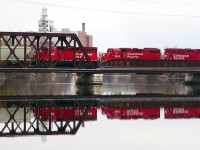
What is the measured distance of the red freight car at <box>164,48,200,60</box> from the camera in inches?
2539

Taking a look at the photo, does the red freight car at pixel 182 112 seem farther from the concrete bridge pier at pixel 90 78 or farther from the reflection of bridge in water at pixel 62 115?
the concrete bridge pier at pixel 90 78

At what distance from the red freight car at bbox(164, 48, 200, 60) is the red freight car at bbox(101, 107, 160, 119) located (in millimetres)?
36419

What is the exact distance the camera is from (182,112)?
2694 centimetres

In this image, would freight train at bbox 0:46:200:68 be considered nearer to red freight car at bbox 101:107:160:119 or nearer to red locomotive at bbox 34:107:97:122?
red freight car at bbox 101:107:160:119

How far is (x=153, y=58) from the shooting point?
63500mm

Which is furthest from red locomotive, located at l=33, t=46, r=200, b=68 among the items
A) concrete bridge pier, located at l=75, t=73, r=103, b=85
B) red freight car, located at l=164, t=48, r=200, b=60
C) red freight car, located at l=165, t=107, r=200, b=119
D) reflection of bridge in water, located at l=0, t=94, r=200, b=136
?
red freight car, located at l=165, t=107, r=200, b=119

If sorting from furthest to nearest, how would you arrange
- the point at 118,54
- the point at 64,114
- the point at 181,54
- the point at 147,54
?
the point at 181,54
the point at 147,54
the point at 118,54
the point at 64,114

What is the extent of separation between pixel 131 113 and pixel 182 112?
3034 mm

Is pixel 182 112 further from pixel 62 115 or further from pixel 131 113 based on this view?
pixel 62 115

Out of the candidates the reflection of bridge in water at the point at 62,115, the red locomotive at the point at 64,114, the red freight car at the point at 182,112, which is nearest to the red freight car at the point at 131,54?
the reflection of bridge in water at the point at 62,115

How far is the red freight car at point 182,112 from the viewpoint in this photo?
25094 mm

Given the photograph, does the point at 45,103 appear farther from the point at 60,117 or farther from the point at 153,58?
the point at 153,58

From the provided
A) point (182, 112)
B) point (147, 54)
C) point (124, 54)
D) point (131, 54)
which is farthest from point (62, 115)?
point (147, 54)

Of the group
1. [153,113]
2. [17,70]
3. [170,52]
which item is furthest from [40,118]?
[170,52]
